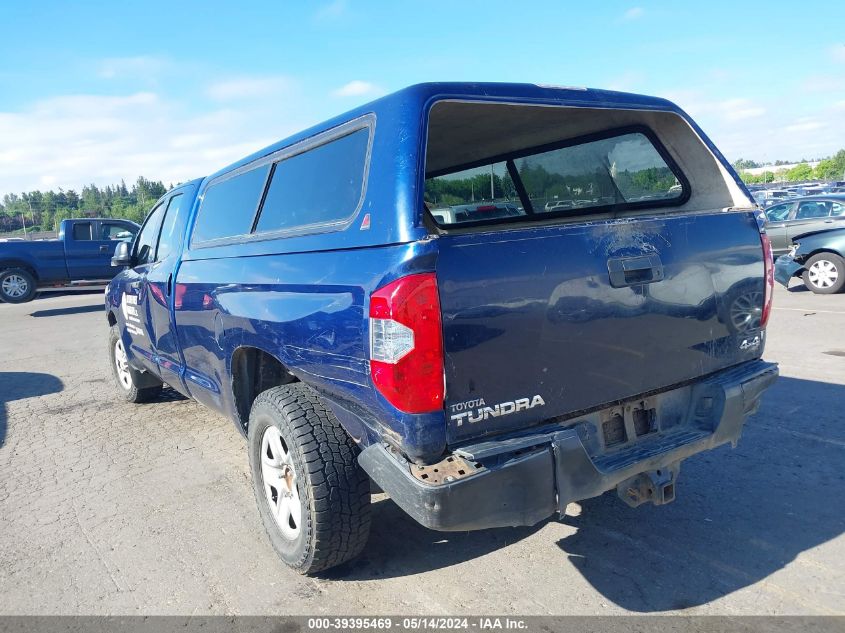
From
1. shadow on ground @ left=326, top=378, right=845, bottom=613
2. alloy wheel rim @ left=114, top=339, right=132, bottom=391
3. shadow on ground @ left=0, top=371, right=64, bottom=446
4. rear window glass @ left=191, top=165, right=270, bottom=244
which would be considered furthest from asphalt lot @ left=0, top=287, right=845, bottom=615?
shadow on ground @ left=0, top=371, right=64, bottom=446

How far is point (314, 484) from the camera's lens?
2826mm

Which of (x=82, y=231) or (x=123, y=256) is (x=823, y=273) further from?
(x=82, y=231)

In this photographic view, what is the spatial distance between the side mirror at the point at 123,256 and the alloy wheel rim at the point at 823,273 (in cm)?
1081

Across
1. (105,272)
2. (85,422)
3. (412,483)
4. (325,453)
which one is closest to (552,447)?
(412,483)

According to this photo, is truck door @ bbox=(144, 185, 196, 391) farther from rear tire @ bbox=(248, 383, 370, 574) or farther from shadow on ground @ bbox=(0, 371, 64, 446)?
shadow on ground @ bbox=(0, 371, 64, 446)

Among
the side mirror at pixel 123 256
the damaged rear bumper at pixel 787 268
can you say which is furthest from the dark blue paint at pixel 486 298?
the damaged rear bumper at pixel 787 268

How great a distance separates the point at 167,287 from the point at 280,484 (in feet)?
6.56

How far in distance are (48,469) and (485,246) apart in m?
4.03

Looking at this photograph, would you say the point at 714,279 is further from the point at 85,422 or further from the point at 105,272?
the point at 105,272

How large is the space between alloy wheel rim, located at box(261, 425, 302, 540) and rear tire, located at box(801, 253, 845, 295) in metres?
10.9

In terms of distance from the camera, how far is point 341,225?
2779mm

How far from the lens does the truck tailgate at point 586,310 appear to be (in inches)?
94.4

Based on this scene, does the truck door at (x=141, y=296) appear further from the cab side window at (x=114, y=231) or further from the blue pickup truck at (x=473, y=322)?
the cab side window at (x=114, y=231)

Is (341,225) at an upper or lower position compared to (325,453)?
upper
